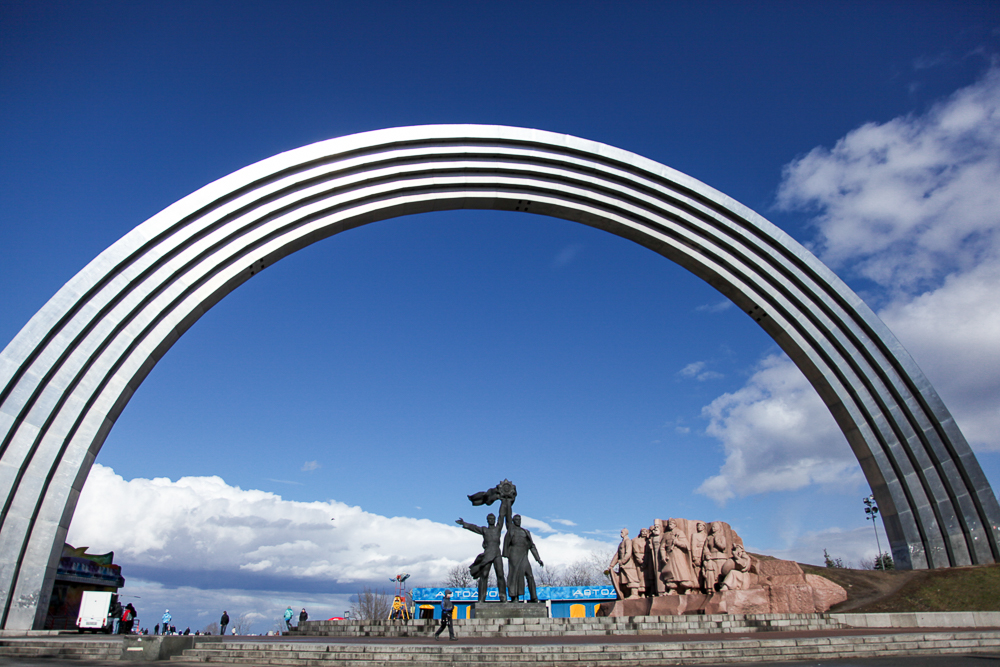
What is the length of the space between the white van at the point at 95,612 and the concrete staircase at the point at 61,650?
1055 centimetres

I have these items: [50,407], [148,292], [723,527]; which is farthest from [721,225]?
[50,407]

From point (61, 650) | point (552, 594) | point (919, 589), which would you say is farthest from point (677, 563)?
point (552, 594)

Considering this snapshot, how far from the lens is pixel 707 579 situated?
596 inches

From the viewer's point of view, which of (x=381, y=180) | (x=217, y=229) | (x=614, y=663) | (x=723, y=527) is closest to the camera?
(x=614, y=663)

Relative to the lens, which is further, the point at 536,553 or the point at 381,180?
the point at 381,180

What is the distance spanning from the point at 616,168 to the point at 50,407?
17218 mm

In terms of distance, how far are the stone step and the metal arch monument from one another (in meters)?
9.24

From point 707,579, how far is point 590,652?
30.4 ft

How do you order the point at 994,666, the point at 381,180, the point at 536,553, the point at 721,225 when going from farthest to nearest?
the point at 721,225 < the point at 381,180 < the point at 536,553 < the point at 994,666

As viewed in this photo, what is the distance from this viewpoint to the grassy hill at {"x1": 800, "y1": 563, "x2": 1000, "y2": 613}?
14523 mm

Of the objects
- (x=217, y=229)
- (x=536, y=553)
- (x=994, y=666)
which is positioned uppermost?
(x=217, y=229)

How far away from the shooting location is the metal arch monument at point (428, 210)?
14781 mm

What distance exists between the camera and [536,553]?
12.6m

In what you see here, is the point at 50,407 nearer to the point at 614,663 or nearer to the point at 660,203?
the point at 614,663
